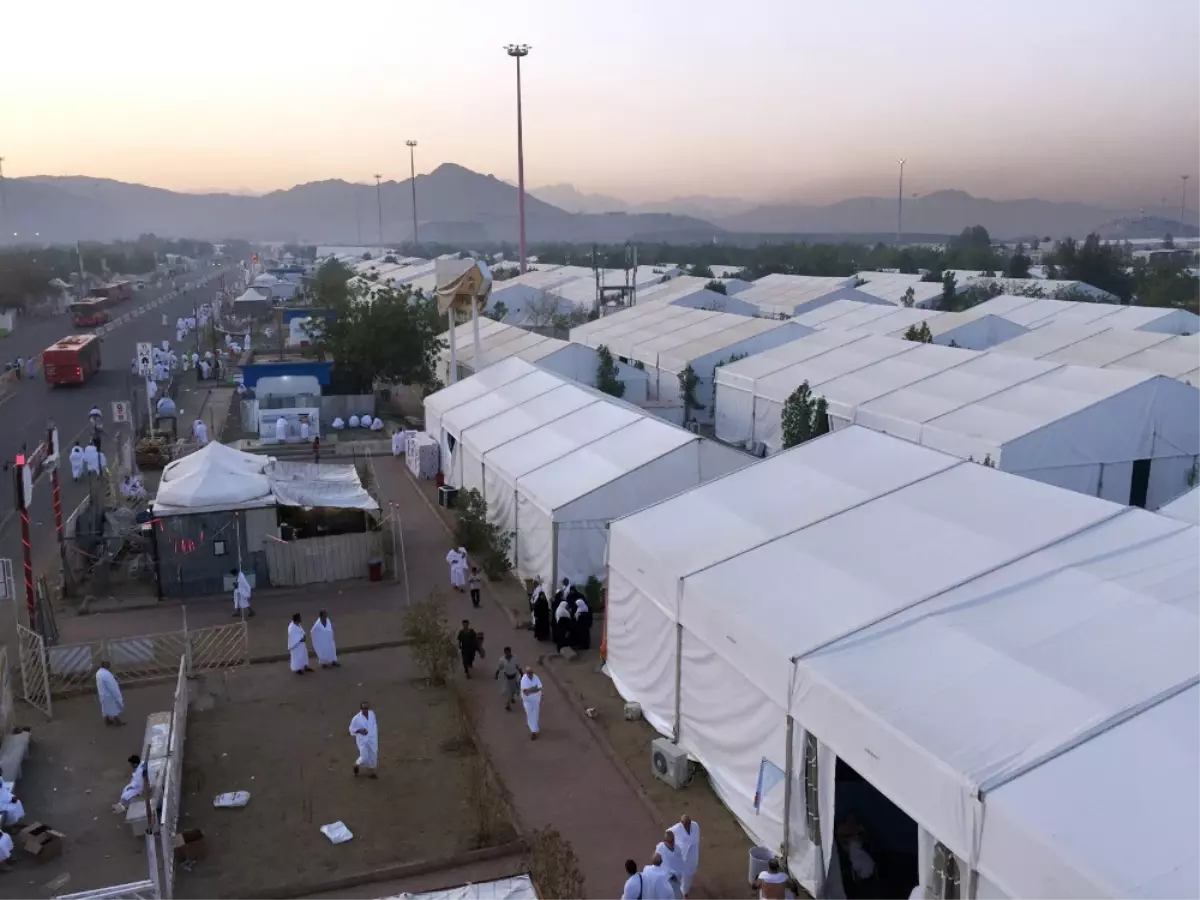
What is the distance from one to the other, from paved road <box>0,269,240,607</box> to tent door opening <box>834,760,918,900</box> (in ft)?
48.3

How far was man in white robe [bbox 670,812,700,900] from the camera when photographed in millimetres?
8008

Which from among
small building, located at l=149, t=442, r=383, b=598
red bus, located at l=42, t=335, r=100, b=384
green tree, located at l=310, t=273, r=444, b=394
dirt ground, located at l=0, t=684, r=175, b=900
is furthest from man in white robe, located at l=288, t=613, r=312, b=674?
red bus, located at l=42, t=335, r=100, b=384

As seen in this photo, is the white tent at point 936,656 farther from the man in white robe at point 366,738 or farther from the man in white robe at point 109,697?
the man in white robe at point 109,697

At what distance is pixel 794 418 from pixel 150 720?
48.9ft

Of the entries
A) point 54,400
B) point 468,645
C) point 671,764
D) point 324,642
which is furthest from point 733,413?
point 54,400

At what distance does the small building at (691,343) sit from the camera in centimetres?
2928

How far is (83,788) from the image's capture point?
1029cm

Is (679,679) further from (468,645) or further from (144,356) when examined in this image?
(144,356)

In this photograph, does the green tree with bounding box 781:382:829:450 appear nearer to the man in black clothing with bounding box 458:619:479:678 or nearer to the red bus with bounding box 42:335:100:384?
the man in black clothing with bounding box 458:619:479:678

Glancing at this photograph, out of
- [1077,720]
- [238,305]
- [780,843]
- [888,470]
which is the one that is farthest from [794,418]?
[238,305]

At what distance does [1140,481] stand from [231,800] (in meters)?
16.3

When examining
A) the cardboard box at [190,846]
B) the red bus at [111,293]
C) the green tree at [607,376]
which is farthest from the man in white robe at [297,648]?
the red bus at [111,293]

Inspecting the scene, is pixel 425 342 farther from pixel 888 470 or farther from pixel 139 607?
pixel 888 470

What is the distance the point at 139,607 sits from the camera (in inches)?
609
